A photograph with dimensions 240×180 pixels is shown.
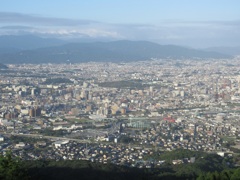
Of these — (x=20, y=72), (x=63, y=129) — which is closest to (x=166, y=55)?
(x=20, y=72)

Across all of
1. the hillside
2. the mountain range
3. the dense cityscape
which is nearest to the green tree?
the dense cityscape

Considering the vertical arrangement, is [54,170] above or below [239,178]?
below

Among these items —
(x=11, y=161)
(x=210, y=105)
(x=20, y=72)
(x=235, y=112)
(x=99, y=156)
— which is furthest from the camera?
(x=20, y=72)

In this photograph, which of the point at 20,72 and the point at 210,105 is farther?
the point at 20,72

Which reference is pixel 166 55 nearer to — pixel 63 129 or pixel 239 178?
pixel 63 129

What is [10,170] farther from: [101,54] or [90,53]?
[90,53]

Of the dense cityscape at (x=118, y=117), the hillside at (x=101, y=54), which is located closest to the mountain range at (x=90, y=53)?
the hillside at (x=101, y=54)

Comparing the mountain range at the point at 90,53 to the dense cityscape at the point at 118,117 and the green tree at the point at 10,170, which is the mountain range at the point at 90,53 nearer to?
the dense cityscape at the point at 118,117

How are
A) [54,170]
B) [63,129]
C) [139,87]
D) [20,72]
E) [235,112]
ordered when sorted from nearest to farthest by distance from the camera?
[54,170] → [63,129] → [235,112] → [139,87] → [20,72]
